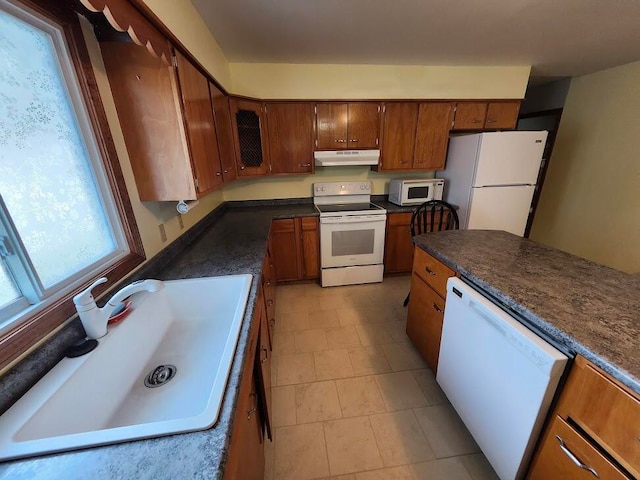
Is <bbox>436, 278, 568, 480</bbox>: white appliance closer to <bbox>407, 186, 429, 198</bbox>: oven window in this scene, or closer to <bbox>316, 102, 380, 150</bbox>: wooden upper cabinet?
<bbox>407, 186, 429, 198</bbox>: oven window

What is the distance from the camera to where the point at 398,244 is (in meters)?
3.03

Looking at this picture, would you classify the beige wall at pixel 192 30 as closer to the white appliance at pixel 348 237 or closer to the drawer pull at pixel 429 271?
the white appliance at pixel 348 237

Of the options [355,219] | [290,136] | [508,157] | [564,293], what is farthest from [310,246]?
[508,157]

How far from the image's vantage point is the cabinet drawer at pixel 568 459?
773mm

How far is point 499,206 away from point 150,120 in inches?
126

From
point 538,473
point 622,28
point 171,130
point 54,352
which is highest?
point 622,28

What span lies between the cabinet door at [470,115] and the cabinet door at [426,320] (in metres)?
2.10

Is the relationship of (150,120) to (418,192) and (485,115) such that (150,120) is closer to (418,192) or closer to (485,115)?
(418,192)

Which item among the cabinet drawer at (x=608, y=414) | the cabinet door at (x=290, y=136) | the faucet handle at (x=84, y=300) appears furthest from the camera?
the cabinet door at (x=290, y=136)

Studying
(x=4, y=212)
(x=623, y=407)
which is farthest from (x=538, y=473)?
(x=4, y=212)

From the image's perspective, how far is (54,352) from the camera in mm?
785

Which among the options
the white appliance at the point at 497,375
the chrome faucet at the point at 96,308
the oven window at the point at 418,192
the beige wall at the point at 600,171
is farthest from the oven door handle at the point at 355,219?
the beige wall at the point at 600,171

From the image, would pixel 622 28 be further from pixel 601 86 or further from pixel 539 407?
pixel 539 407

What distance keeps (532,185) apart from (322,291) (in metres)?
2.58
